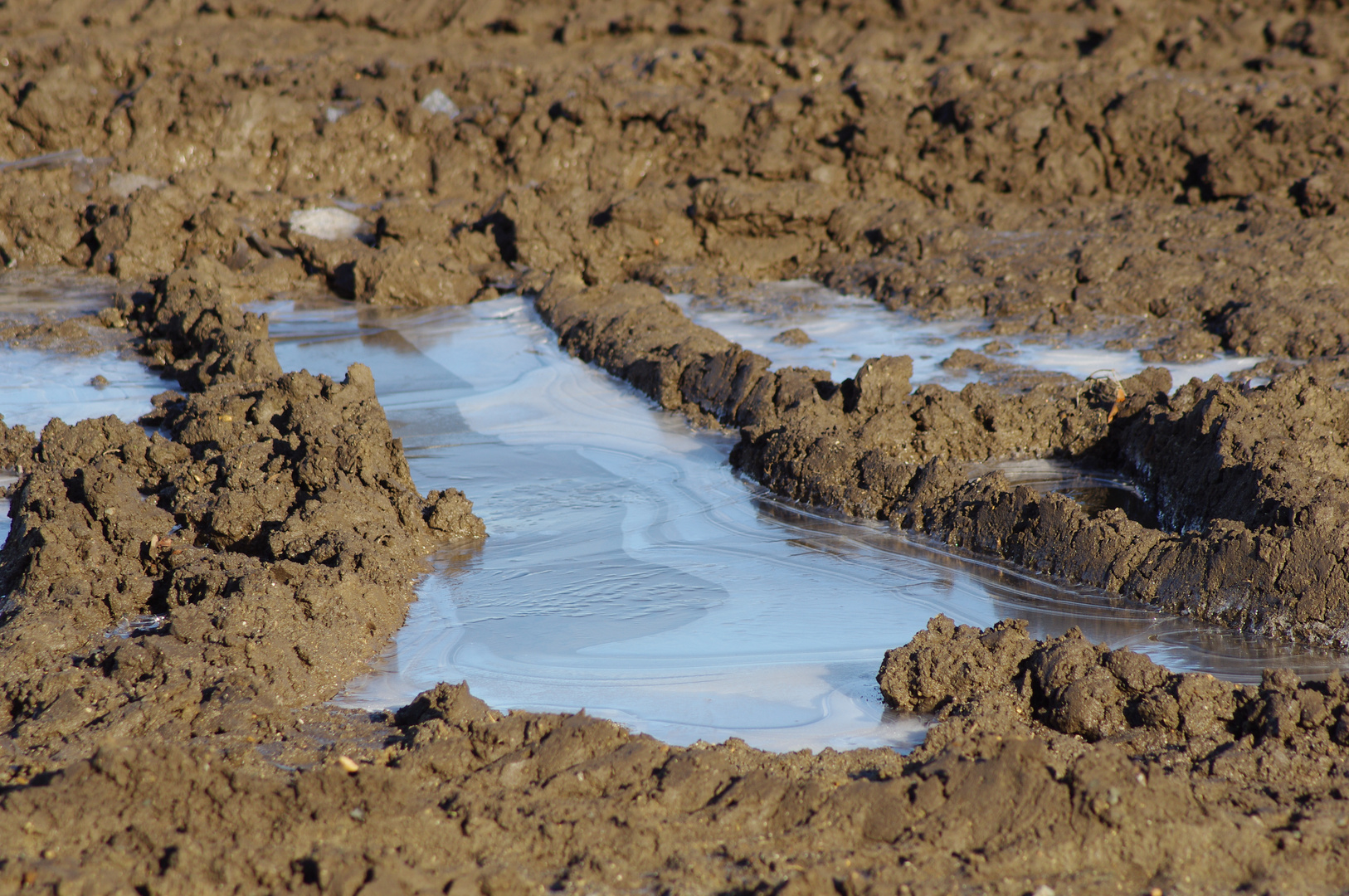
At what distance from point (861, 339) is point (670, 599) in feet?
11.5

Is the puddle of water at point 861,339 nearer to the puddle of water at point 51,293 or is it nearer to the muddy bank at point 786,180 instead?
the muddy bank at point 786,180

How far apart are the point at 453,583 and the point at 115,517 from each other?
49.9 inches

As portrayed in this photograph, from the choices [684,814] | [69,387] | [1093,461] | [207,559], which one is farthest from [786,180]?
[684,814]

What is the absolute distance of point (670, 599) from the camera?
4.48m

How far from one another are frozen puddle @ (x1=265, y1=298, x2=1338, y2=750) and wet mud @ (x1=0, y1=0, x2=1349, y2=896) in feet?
0.59

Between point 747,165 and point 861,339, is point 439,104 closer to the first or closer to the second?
point 747,165

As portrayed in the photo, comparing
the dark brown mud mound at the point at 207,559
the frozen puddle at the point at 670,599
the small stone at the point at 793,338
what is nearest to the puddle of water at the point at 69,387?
the dark brown mud mound at the point at 207,559

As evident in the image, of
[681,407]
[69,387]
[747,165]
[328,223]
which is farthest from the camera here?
[747,165]

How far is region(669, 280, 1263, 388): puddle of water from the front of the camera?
6734mm

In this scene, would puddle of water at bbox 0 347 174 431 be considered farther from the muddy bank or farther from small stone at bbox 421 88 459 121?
small stone at bbox 421 88 459 121

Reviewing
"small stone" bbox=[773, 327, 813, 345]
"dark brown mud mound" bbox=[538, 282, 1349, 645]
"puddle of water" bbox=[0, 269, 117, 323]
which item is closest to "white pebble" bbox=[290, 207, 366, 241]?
"puddle of water" bbox=[0, 269, 117, 323]

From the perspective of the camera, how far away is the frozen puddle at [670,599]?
3771 mm

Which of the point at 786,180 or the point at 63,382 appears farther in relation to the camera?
the point at 786,180

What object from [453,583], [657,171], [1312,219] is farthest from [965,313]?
[453,583]
